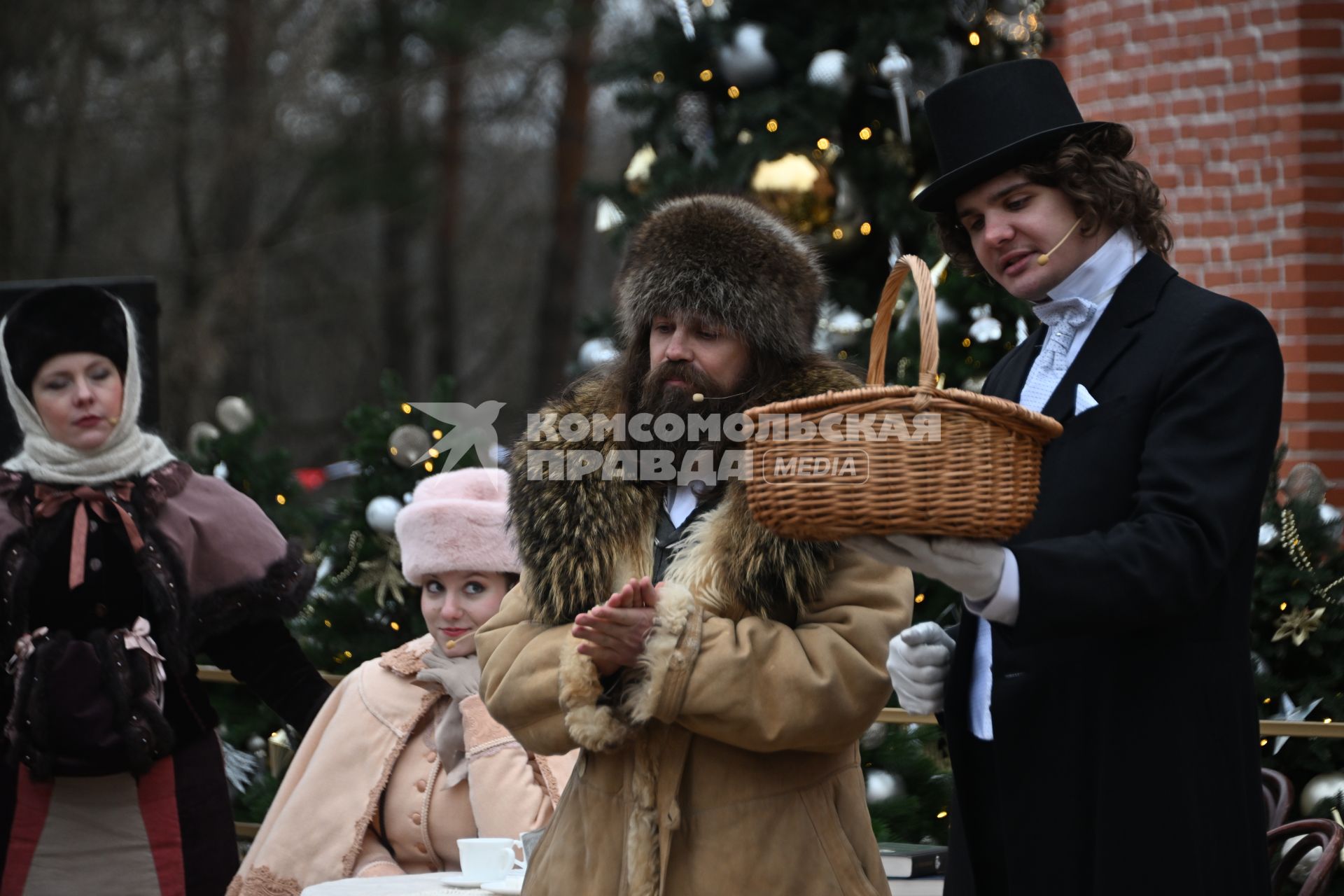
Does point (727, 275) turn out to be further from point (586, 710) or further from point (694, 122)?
point (694, 122)

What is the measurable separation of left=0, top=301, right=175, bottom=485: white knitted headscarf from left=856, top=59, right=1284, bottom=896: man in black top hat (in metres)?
2.24

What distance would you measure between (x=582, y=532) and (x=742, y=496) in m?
0.30

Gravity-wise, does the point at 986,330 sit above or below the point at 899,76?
below

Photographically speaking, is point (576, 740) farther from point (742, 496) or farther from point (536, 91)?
point (536, 91)

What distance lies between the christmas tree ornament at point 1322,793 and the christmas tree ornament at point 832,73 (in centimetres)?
337

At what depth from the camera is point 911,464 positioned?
7.02 feet

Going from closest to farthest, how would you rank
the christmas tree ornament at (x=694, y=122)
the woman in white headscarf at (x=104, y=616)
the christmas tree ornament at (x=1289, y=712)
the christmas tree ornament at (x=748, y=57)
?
the woman in white headscarf at (x=104, y=616) < the christmas tree ornament at (x=1289, y=712) < the christmas tree ornament at (x=748, y=57) < the christmas tree ornament at (x=694, y=122)

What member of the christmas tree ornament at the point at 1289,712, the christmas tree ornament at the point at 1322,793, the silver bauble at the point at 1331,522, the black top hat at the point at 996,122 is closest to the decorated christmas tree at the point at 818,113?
the silver bauble at the point at 1331,522

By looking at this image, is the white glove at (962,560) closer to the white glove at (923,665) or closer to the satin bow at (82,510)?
the white glove at (923,665)

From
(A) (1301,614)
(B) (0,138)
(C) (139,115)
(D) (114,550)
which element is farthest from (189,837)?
(C) (139,115)

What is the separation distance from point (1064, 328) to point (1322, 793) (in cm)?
229

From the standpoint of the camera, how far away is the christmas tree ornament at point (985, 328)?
16.5 feet

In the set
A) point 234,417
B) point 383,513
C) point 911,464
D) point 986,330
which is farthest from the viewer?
point 234,417

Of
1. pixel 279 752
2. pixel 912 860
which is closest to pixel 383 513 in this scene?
pixel 279 752
